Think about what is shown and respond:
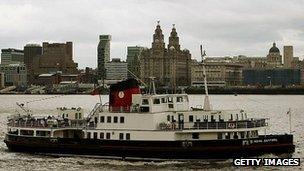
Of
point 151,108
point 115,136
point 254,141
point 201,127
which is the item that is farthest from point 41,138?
point 254,141

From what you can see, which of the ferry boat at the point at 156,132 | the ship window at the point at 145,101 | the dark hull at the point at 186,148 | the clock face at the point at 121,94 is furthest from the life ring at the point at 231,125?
the clock face at the point at 121,94

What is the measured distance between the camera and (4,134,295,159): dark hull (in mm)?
41156

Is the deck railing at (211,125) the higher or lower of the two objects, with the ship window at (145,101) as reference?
lower

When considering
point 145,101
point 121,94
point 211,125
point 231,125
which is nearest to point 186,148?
point 211,125

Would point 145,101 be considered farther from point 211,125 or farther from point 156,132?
point 211,125

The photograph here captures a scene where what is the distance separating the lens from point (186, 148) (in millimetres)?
41281

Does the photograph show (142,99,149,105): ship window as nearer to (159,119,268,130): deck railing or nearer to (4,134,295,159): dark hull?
(159,119,268,130): deck railing

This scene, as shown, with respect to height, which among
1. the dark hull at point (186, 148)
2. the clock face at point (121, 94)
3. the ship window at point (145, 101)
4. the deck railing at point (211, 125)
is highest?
the clock face at point (121, 94)

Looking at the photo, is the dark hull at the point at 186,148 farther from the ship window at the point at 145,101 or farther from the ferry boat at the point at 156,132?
the ship window at the point at 145,101

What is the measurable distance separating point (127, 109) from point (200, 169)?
289 inches

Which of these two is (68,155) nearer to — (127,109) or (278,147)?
(127,109)

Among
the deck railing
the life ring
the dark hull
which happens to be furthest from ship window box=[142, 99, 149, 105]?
the life ring

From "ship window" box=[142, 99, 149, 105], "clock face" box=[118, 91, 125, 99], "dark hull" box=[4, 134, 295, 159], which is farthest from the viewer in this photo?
"clock face" box=[118, 91, 125, 99]

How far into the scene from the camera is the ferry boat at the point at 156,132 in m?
41.2
